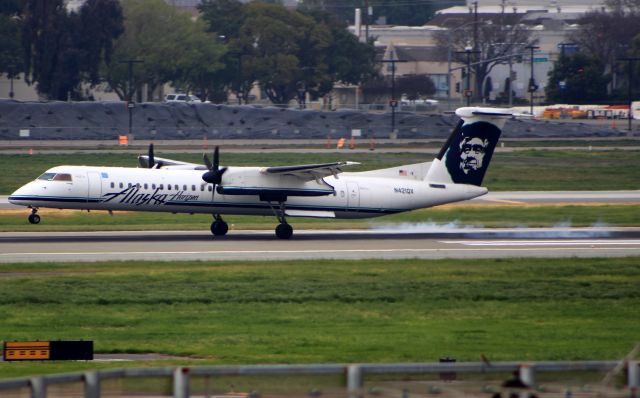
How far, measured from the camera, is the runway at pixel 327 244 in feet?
106

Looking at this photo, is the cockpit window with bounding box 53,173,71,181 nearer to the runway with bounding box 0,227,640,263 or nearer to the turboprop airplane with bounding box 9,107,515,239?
the turboprop airplane with bounding box 9,107,515,239

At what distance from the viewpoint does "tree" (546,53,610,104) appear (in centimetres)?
11744

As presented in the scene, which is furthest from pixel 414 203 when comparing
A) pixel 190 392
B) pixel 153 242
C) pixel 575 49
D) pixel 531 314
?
pixel 575 49

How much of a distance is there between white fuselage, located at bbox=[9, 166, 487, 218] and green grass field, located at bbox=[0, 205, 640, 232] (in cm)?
358

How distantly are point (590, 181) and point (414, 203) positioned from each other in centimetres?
2376

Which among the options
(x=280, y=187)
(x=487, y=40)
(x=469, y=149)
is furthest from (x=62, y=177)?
(x=487, y=40)

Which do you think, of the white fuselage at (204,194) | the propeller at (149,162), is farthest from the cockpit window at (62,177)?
Result: the propeller at (149,162)

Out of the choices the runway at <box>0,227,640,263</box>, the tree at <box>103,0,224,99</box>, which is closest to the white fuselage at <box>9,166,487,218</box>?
the runway at <box>0,227,640,263</box>

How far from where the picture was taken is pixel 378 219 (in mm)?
43156

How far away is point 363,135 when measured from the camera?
86312 mm

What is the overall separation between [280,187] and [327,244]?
2.71 metres

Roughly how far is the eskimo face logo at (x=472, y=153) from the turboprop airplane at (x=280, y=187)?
37 millimetres

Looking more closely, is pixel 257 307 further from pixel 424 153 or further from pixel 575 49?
pixel 575 49

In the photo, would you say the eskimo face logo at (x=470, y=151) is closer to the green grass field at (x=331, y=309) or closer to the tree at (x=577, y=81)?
the green grass field at (x=331, y=309)
